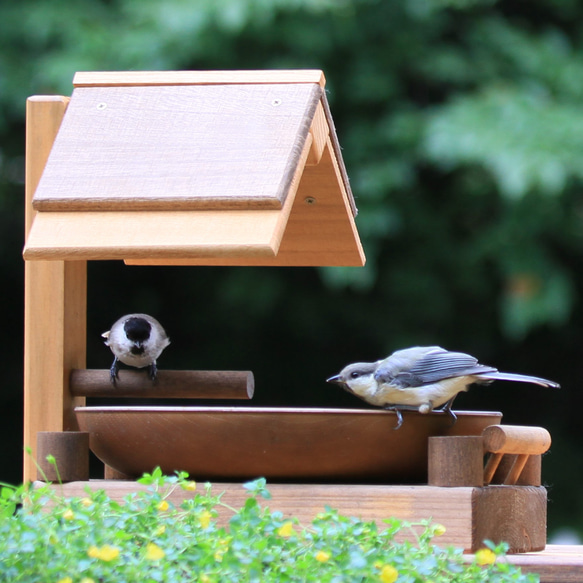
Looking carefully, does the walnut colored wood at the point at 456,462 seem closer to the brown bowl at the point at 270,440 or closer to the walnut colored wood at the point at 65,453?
the brown bowl at the point at 270,440

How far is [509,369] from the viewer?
18.1ft

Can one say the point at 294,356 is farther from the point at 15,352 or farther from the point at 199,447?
the point at 199,447

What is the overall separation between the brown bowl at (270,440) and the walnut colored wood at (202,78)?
59 cm

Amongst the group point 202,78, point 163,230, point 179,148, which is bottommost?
point 163,230

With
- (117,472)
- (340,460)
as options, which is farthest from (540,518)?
(117,472)

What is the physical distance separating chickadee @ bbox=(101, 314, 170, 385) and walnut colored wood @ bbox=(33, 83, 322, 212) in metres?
0.72

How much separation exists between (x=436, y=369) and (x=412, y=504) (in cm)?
35

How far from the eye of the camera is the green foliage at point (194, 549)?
3.93 ft

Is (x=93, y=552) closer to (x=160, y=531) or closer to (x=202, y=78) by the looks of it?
(x=160, y=531)

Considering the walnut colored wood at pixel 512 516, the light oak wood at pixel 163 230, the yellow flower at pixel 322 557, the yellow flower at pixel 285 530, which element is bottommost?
the walnut colored wood at pixel 512 516

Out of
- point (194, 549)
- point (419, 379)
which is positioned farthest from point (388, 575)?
point (419, 379)

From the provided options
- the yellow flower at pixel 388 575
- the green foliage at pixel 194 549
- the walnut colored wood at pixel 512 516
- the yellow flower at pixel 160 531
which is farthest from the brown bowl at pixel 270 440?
the yellow flower at pixel 388 575

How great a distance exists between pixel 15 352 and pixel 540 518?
4.38 metres

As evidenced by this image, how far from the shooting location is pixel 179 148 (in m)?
1.63
